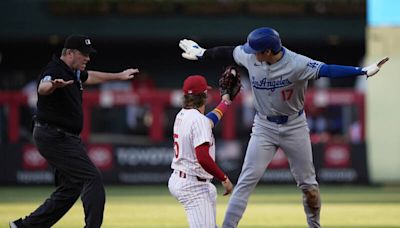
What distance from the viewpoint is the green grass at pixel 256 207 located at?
12.5m

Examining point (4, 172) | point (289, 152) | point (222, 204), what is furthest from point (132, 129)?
point (289, 152)

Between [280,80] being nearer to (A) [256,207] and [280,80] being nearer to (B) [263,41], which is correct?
(B) [263,41]

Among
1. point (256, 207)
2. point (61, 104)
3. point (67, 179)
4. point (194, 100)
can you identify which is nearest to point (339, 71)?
point (194, 100)

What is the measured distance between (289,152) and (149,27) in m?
14.3

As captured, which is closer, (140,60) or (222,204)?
(222,204)

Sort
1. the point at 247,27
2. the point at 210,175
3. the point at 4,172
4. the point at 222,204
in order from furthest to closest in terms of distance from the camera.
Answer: the point at 247,27, the point at 4,172, the point at 222,204, the point at 210,175

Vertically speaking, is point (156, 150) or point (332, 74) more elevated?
point (332, 74)

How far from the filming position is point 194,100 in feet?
28.9

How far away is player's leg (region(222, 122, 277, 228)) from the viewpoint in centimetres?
966

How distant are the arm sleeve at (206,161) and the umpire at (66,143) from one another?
1.50m

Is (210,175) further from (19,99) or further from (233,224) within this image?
(19,99)

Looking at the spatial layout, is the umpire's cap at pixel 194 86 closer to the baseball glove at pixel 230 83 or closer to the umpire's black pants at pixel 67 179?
the baseball glove at pixel 230 83

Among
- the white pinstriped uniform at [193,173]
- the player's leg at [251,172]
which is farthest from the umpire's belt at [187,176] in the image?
the player's leg at [251,172]

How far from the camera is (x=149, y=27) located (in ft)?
78.3
